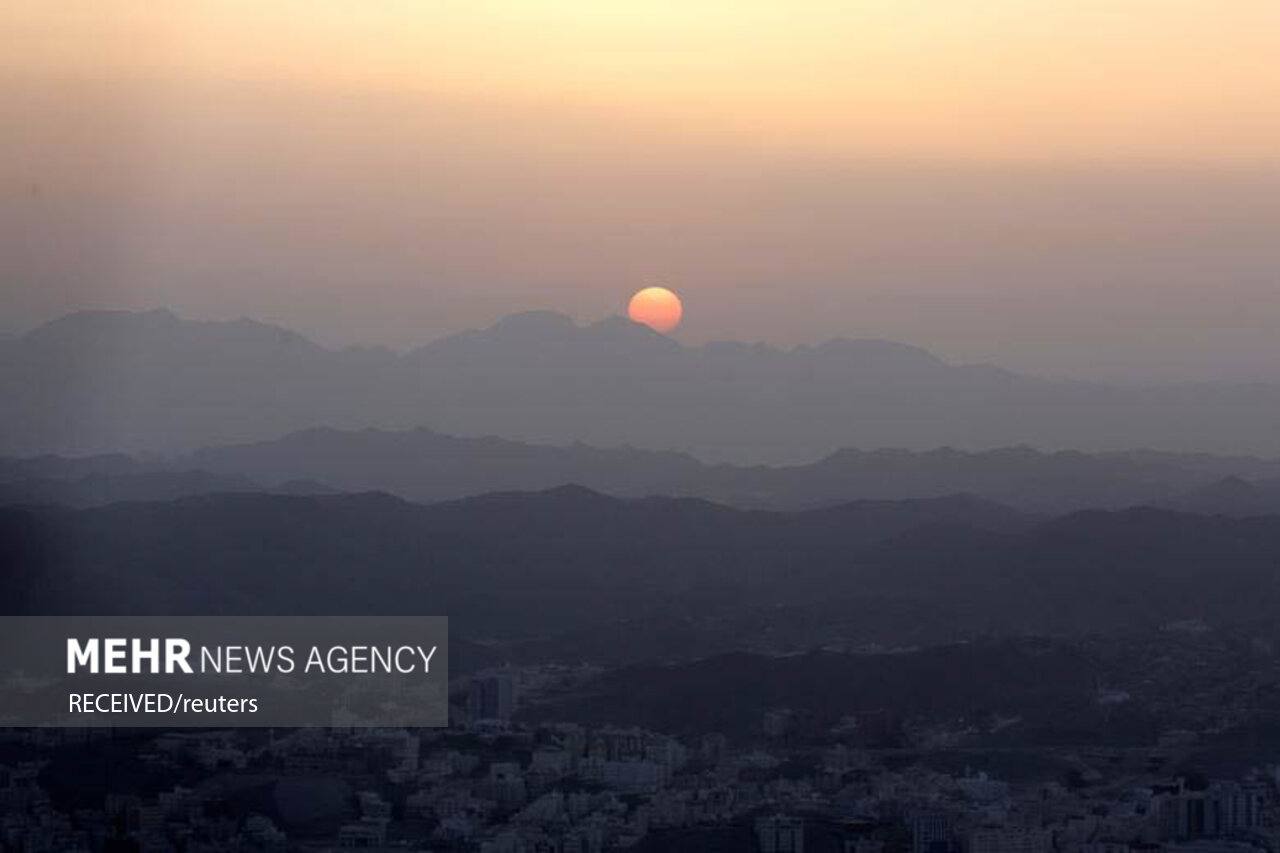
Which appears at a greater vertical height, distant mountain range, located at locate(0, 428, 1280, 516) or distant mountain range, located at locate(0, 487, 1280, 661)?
distant mountain range, located at locate(0, 428, 1280, 516)

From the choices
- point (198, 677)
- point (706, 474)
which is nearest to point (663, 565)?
point (706, 474)

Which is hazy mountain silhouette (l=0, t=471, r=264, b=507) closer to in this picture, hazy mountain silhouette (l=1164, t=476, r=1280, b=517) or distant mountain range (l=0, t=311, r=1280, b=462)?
distant mountain range (l=0, t=311, r=1280, b=462)

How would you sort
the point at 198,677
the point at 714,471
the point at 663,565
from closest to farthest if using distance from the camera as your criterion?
the point at 198,677, the point at 663,565, the point at 714,471

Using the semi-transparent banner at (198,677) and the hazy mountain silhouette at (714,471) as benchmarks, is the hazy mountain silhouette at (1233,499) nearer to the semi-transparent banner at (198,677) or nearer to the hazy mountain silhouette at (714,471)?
the hazy mountain silhouette at (714,471)

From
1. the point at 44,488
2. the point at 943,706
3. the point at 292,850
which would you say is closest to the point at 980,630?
the point at 943,706

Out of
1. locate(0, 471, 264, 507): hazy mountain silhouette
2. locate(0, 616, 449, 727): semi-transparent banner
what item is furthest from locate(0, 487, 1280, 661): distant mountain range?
locate(0, 616, 449, 727): semi-transparent banner

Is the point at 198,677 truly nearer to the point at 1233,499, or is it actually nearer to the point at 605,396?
the point at 1233,499

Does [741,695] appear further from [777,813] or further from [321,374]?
[321,374]
